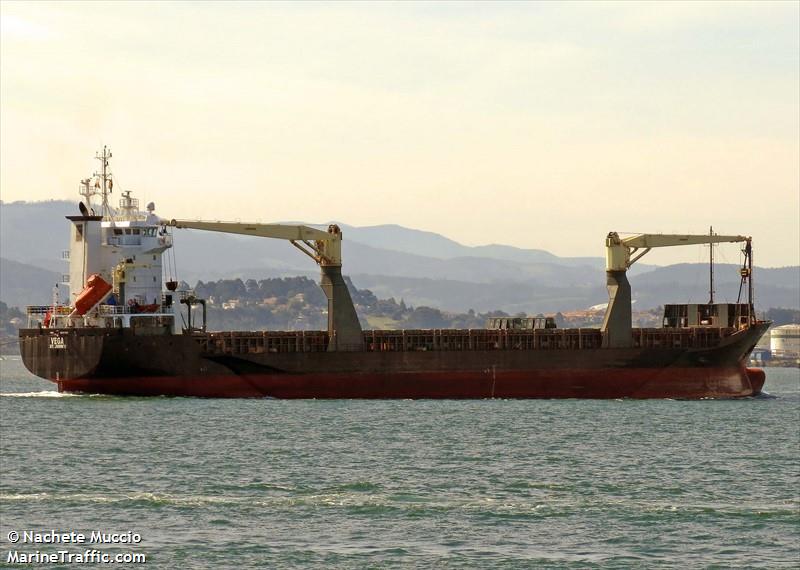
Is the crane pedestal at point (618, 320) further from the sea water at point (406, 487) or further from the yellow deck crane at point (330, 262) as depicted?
the yellow deck crane at point (330, 262)

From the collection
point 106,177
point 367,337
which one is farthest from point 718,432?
point 106,177

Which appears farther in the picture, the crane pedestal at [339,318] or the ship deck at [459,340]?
the crane pedestal at [339,318]

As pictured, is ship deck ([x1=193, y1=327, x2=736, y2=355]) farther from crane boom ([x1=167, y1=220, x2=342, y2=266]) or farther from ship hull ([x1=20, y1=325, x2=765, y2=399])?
crane boom ([x1=167, y1=220, x2=342, y2=266])

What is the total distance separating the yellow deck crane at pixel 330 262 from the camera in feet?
211

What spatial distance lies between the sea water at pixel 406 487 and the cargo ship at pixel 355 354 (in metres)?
5.96

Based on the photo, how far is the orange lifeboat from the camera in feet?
211

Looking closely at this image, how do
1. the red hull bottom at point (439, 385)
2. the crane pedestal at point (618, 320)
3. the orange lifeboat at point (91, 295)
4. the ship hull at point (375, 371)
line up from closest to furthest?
1. the ship hull at point (375, 371)
2. the red hull bottom at point (439, 385)
3. the orange lifeboat at point (91, 295)
4. the crane pedestal at point (618, 320)

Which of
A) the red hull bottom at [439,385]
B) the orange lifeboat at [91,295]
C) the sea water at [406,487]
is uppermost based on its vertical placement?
the orange lifeboat at [91,295]

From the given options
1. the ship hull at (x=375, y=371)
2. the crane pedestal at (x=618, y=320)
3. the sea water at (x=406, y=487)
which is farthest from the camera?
the crane pedestal at (x=618, y=320)

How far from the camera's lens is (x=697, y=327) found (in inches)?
2601

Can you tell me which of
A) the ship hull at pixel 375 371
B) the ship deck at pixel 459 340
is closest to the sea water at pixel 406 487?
the ship hull at pixel 375 371

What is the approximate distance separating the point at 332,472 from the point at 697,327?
3235 cm

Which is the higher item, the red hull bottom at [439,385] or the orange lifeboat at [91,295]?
the orange lifeboat at [91,295]

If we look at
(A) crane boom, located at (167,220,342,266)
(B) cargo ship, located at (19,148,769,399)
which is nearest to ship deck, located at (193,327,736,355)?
(B) cargo ship, located at (19,148,769,399)
